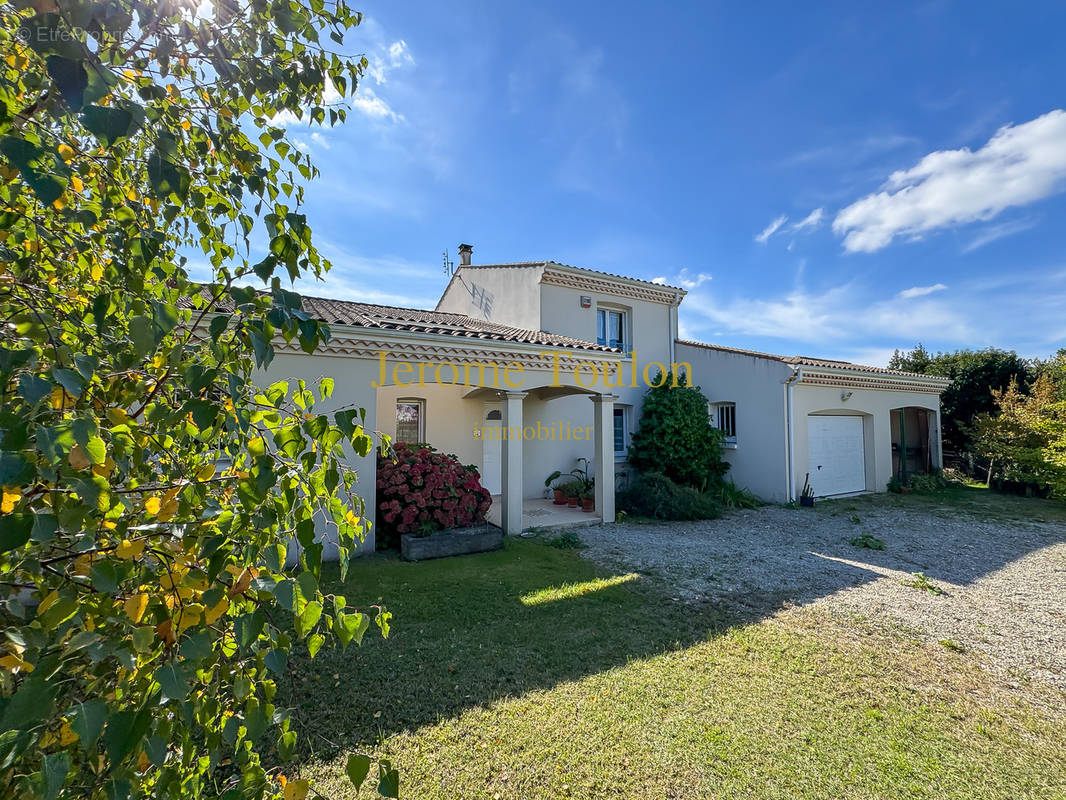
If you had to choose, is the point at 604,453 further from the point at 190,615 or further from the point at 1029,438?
the point at 1029,438

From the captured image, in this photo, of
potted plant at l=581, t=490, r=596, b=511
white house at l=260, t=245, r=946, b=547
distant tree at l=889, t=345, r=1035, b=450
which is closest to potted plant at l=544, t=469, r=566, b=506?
white house at l=260, t=245, r=946, b=547

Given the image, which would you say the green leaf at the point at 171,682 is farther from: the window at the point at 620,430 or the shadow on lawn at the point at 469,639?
the window at the point at 620,430

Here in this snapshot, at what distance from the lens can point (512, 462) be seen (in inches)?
356

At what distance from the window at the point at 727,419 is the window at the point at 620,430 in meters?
3.13

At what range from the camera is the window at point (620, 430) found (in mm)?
14000

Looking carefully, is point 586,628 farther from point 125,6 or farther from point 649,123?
point 649,123

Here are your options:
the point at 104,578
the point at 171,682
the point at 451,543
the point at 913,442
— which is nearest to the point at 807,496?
the point at 913,442

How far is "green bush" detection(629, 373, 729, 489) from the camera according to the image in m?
12.9

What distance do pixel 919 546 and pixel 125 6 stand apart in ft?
41.1

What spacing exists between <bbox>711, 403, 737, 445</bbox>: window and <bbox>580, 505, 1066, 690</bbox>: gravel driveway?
10.6ft

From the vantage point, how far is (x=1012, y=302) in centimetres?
1588

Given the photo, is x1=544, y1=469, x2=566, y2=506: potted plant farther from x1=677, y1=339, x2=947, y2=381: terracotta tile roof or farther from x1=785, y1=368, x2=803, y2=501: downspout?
x1=785, y1=368, x2=803, y2=501: downspout

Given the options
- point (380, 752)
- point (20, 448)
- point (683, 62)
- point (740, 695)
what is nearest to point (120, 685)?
point (20, 448)

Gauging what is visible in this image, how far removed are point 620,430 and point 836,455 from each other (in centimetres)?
733
